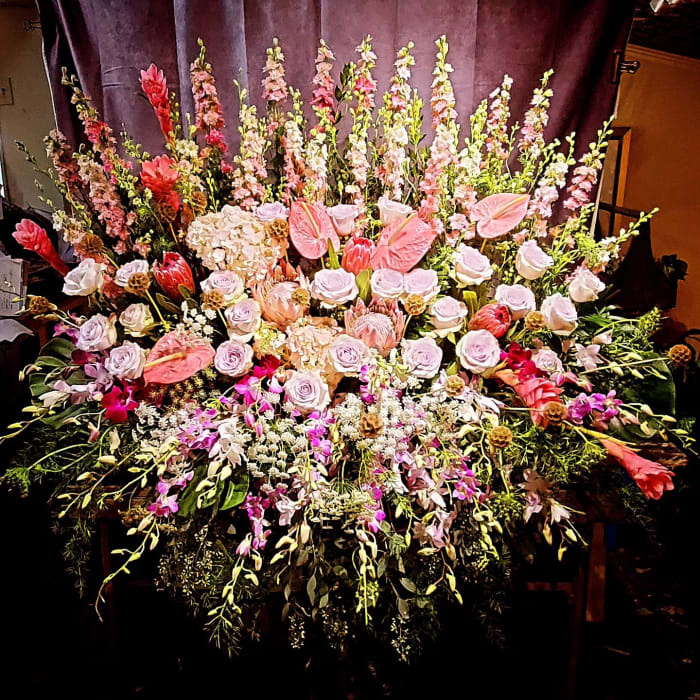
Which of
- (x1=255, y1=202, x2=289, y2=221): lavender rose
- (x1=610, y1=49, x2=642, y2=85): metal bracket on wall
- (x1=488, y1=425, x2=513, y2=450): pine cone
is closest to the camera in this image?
(x1=488, y1=425, x2=513, y2=450): pine cone

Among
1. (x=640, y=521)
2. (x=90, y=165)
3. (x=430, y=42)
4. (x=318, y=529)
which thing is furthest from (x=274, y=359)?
(x=430, y=42)

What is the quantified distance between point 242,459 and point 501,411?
475mm

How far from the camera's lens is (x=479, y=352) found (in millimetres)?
1099

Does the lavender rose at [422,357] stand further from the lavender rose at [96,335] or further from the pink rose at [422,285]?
the lavender rose at [96,335]

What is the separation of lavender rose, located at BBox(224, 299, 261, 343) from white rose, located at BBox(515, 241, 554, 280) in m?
0.50

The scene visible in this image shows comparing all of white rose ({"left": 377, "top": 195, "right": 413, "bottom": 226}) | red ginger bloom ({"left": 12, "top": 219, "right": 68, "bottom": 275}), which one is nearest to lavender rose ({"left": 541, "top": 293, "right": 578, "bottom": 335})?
white rose ({"left": 377, "top": 195, "right": 413, "bottom": 226})

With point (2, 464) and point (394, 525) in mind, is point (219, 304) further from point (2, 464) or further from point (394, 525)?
point (2, 464)

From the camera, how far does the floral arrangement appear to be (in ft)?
3.40

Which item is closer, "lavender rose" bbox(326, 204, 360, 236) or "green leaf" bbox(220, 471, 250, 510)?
"green leaf" bbox(220, 471, 250, 510)

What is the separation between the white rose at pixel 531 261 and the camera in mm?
1150

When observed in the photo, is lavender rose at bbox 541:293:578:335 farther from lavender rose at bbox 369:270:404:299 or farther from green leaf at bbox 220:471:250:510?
green leaf at bbox 220:471:250:510

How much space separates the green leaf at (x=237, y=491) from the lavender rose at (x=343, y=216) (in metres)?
0.50

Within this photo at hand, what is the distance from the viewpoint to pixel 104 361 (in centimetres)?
117

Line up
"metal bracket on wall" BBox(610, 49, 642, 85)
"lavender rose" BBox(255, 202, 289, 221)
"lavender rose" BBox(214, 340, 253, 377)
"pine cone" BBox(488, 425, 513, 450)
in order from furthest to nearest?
"metal bracket on wall" BBox(610, 49, 642, 85) → "lavender rose" BBox(255, 202, 289, 221) → "lavender rose" BBox(214, 340, 253, 377) → "pine cone" BBox(488, 425, 513, 450)
